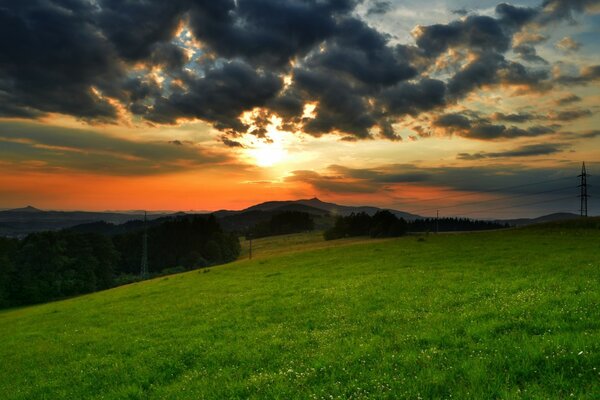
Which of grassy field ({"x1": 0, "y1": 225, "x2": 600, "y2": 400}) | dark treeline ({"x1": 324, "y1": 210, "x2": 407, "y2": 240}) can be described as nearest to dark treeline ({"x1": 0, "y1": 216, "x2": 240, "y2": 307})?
dark treeline ({"x1": 324, "y1": 210, "x2": 407, "y2": 240})

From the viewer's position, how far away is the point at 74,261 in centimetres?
10800

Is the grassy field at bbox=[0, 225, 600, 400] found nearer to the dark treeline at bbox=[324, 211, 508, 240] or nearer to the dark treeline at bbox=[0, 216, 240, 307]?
the dark treeline at bbox=[0, 216, 240, 307]

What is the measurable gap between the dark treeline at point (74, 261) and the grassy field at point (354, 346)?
288ft

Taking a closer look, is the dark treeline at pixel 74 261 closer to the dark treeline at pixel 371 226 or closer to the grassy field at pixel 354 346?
the dark treeline at pixel 371 226

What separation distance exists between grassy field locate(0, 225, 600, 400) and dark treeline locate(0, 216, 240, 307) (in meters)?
87.9

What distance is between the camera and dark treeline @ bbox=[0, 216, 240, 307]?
99.0 m

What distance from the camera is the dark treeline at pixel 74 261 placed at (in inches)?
3898

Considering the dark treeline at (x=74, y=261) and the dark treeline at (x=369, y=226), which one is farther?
the dark treeline at (x=369, y=226)

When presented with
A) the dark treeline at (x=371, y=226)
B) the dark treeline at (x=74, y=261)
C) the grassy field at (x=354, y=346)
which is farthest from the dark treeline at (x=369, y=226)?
the grassy field at (x=354, y=346)

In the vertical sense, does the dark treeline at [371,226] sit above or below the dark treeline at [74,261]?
above

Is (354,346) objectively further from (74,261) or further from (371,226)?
(371,226)

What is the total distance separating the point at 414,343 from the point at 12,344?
2868cm

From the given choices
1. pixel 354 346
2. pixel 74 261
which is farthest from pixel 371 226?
pixel 354 346

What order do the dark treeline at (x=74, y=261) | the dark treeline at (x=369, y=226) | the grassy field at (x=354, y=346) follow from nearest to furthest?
the grassy field at (x=354, y=346)
the dark treeline at (x=74, y=261)
the dark treeline at (x=369, y=226)
